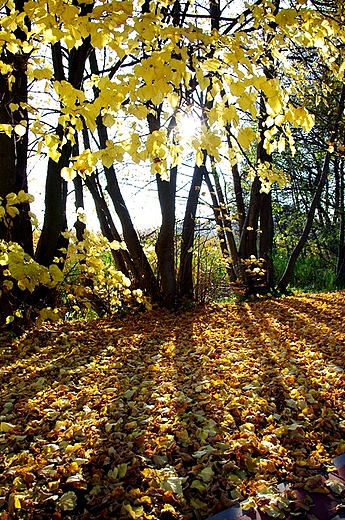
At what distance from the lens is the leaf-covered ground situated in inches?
62.2

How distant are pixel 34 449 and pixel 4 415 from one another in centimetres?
46

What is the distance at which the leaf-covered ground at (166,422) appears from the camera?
5.18ft

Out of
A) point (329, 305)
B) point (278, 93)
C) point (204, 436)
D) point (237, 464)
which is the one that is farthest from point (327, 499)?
point (329, 305)

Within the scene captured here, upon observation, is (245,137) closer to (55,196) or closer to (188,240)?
(55,196)

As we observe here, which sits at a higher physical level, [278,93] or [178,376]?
[278,93]

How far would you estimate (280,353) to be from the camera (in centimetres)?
320

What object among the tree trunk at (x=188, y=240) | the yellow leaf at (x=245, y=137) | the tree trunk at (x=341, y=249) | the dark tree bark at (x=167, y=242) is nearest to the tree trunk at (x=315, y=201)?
the tree trunk at (x=341, y=249)

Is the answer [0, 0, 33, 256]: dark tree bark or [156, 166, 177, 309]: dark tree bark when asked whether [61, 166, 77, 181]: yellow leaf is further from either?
[156, 166, 177, 309]: dark tree bark

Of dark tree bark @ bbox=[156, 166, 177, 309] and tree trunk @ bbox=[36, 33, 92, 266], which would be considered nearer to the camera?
tree trunk @ bbox=[36, 33, 92, 266]

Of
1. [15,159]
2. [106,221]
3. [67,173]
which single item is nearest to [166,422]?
[67,173]

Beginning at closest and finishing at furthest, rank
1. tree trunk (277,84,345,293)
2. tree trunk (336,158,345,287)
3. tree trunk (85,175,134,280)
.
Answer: tree trunk (85,175,134,280)
tree trunk (277,84,345,293)
tree trunk (336,158,345,287)

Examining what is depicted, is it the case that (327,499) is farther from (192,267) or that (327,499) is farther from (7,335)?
(192,267)

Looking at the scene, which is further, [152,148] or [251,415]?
[251,415]

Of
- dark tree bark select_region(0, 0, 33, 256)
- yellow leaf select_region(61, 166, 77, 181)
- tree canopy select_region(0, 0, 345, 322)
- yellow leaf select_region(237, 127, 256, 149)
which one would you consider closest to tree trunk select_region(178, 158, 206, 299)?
tree canopy select_region(0, 0, 345, 322)
